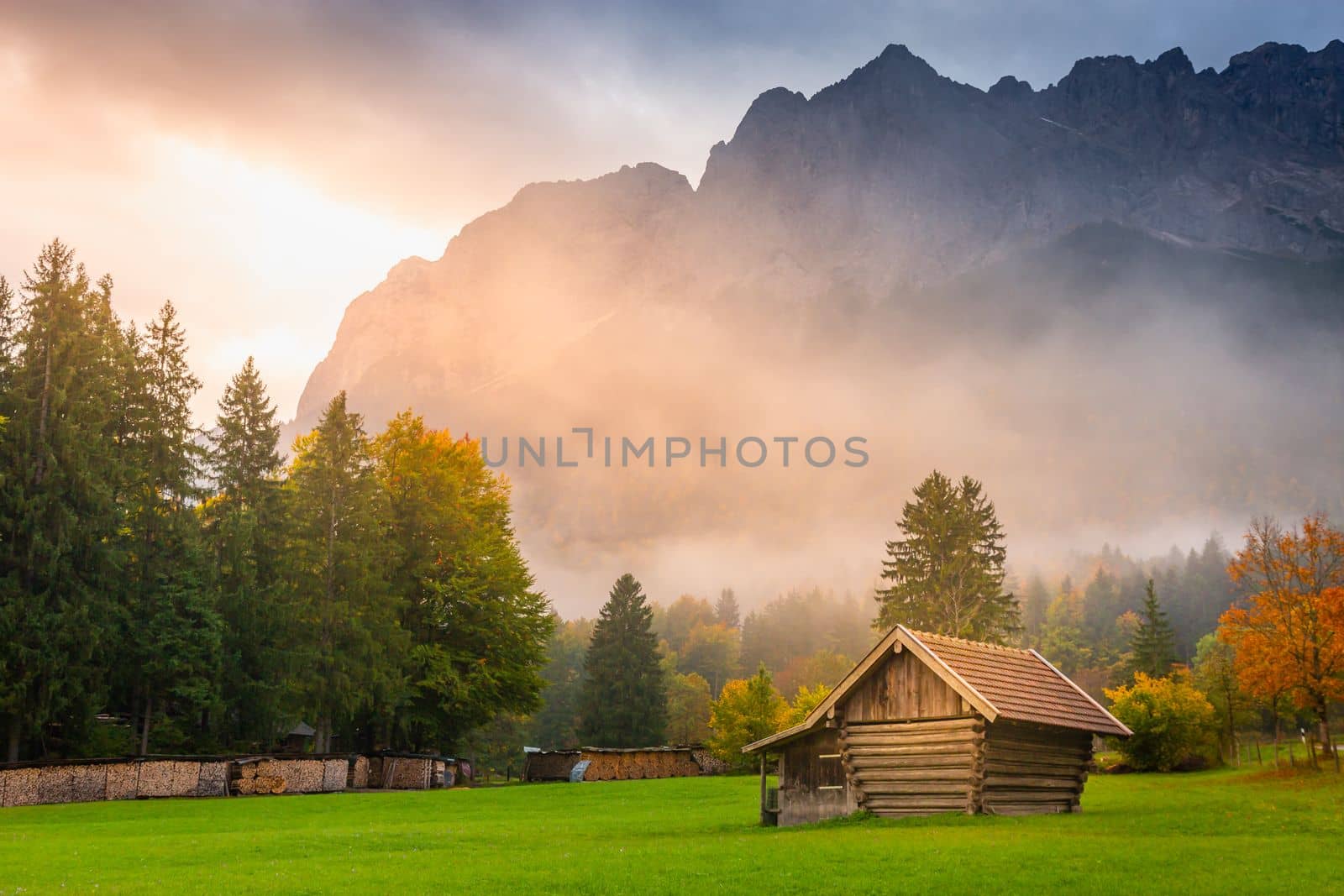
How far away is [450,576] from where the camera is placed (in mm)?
56875

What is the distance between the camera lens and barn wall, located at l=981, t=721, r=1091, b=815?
30.8 m

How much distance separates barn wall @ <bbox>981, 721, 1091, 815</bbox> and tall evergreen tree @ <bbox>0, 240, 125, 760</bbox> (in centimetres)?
3429

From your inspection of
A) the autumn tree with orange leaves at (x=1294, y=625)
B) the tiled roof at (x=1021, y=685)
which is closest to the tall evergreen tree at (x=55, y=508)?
the tiled roof at (x=1021, y=685)

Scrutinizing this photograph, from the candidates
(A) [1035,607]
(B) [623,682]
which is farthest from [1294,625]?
(A) [1035,607]

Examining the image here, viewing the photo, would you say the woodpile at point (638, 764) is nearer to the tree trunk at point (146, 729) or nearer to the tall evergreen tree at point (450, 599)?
the tall evergreen tree at point (450, 599)

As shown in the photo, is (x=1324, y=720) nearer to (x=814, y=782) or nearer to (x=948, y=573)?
(x=948, y=573)

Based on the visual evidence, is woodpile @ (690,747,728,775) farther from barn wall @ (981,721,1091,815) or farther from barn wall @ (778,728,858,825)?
barn wall @ (981,721,1091,815)

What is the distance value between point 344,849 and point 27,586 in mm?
25043

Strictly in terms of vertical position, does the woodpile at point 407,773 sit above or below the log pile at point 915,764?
below

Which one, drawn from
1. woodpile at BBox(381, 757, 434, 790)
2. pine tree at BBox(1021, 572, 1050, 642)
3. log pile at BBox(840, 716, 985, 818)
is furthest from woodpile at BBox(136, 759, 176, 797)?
pine tree at BBox(1021, 572, 1050, 642)

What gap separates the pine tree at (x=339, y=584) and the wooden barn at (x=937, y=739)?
78.0ft

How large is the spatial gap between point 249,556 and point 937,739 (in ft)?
115

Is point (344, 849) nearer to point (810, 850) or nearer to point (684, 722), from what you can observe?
point (810, 850)

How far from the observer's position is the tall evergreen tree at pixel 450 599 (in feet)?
180
